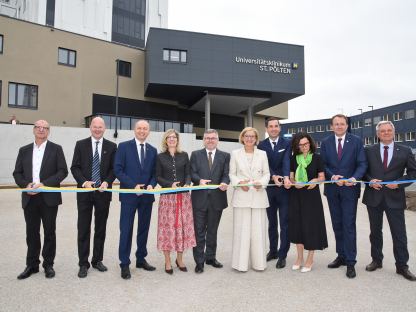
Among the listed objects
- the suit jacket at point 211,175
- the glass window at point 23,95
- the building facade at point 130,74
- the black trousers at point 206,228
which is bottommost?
the black trousers at point 206,228

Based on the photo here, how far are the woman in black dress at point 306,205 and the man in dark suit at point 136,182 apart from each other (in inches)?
86.4

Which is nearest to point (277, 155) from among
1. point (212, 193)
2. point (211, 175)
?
point (211, 175)

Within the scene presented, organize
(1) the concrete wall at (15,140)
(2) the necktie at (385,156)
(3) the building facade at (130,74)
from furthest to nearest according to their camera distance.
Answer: (3) the building facade at (130,74), (1) the concrete wall at (15,140), (2) the necktie at (385,156)

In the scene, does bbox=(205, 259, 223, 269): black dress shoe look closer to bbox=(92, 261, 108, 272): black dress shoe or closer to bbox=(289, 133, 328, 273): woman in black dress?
bbox=(289, 133, 328, 273): woman in black dress

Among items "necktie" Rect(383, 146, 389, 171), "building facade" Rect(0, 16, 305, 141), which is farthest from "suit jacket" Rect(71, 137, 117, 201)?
"building facade" Rect(0, 16, 305, 141)

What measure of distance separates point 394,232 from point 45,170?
520 centimetres

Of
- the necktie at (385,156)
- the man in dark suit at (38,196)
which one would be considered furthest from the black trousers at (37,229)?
the necktie at (385,156)

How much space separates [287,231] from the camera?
201 inches

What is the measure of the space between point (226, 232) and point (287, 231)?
2.50 metres

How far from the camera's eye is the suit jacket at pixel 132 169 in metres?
4.68

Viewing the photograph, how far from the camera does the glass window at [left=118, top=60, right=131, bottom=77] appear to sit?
27663mm

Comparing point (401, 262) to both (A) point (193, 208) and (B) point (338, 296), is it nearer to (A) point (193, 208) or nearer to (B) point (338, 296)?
(B) point (338, 296)

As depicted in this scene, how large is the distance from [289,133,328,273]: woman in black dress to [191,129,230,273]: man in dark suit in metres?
1.07

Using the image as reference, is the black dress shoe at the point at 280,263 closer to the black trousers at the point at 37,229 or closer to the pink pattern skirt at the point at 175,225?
the pink pattern skirt at the point at 175,225
